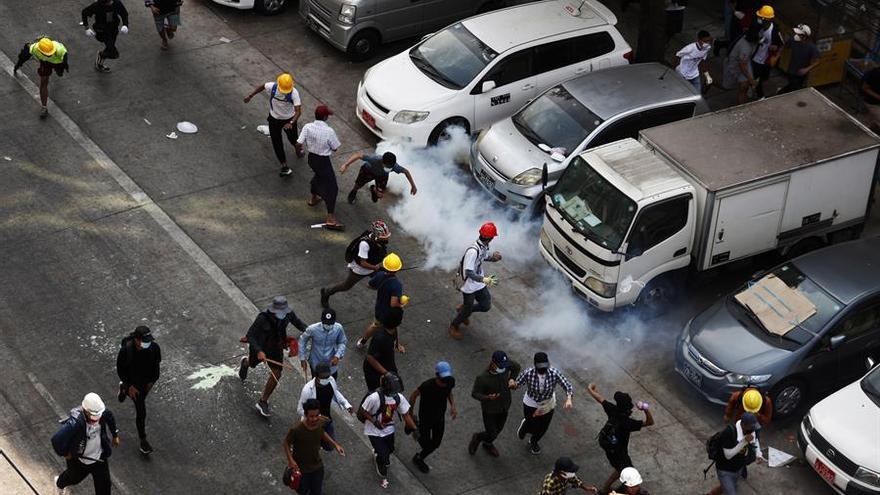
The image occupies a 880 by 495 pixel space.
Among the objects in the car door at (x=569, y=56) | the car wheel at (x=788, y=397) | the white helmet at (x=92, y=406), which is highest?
the white helmet at (x=92, y=406)

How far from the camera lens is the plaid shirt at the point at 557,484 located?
43.0 ft

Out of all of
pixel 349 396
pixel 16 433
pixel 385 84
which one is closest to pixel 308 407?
pixel 349 396

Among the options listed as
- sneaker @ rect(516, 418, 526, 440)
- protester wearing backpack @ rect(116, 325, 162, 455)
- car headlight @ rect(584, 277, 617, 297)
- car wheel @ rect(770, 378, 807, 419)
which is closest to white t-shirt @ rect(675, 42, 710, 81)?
car headlight @ rect(584, 277, 617, 297)

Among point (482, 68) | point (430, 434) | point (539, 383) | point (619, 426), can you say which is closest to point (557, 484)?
point (619, 426)

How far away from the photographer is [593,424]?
51.5 feet

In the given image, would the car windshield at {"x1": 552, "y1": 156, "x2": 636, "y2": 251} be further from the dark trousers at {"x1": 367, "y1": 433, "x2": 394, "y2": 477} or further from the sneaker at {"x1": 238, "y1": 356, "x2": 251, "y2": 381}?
the sneaker at {"x1": 238, "y1": 356, "x2": 251, "y2": 381}

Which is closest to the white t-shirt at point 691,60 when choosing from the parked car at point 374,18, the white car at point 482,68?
the white car at point 482,68

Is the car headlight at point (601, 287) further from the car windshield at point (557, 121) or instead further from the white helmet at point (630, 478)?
the white helmet at point (630, 478)

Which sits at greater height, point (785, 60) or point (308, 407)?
point (308, 407)

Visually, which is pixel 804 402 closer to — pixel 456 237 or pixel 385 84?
pixel 456 237

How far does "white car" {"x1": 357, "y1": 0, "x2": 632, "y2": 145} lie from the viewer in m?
19.7

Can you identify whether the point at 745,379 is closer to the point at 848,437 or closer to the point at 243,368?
the point at 848,437

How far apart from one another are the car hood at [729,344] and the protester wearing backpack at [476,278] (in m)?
2.49

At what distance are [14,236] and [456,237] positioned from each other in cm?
571
